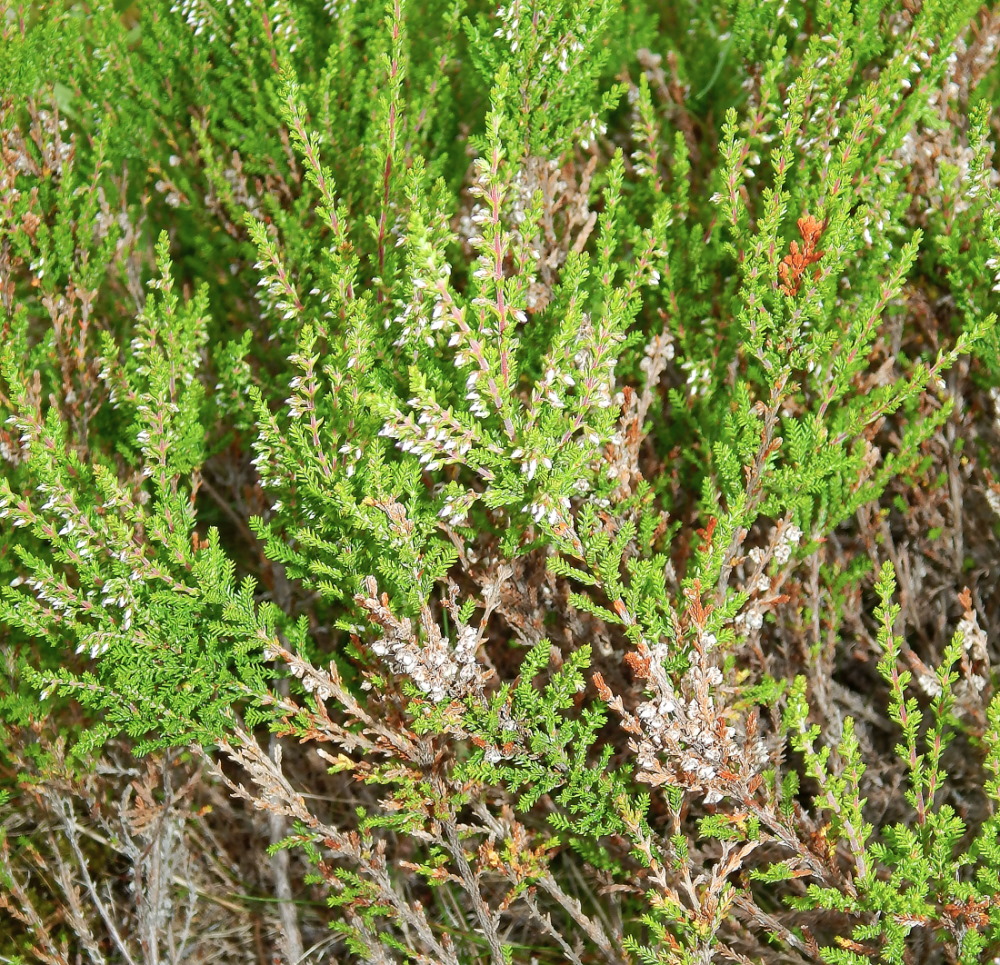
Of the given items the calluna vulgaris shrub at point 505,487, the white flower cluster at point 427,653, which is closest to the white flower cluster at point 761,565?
the calluna vulgaris shrub at point 505,487

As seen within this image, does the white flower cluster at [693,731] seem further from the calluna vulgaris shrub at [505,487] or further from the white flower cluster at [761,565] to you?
the white flower cluster at [761,565]

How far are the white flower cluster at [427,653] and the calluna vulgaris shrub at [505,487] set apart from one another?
1cm

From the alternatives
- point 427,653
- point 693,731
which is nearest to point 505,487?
point 427,653

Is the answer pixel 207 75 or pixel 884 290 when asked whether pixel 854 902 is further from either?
pixel 207 75

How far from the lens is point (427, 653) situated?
1642 mm

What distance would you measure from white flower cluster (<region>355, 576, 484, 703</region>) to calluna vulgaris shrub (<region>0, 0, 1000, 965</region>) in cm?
1

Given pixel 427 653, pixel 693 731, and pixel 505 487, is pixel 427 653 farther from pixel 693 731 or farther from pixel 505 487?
pixel 693 731

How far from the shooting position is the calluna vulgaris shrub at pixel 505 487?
1.68 meters

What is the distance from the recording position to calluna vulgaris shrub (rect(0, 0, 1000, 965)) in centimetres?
168

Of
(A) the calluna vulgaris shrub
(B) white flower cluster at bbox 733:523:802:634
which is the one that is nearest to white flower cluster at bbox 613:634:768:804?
(A) the calluna vulgaris shrub

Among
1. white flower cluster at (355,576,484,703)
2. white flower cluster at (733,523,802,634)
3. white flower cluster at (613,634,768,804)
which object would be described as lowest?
white flower cluster at (613,634,768,804)

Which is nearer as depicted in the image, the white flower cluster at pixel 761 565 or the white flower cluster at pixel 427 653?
the white flower cluster at pixel 427 653

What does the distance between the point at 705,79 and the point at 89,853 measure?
9.98ft

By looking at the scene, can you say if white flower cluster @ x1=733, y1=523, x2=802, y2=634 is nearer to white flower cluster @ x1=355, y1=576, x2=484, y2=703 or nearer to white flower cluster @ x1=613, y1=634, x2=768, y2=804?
white flower cluster @ x1=613, y1=634, x2=768, y2=804
